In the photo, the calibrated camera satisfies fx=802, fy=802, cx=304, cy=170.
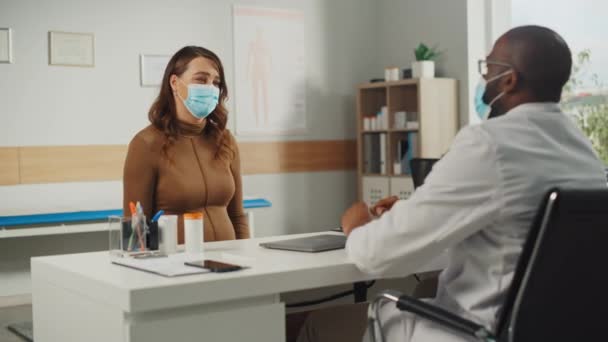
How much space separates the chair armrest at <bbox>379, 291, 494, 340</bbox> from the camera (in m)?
1.84

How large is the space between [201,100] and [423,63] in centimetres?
323

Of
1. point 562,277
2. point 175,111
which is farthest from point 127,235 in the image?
point 562,277

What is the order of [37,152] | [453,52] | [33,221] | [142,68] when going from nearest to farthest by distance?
[33,221]
[37,152]
[142,68]
[453,52]

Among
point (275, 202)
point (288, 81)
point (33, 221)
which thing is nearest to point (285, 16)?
point (288, 81)

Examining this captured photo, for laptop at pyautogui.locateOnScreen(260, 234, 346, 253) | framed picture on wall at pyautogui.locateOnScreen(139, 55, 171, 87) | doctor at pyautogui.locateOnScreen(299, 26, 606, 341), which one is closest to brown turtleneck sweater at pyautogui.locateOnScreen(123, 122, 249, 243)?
laptop at pyautogui.locateOnScreen(260, 234, 346, 253)

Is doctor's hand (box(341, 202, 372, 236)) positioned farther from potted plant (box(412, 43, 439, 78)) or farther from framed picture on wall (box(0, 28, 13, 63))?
potted plant (box(412, 43, 439, 78))

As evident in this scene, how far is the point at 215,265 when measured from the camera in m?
2.13

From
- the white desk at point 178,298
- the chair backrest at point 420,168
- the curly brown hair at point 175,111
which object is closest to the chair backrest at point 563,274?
the white desk at point 178,298

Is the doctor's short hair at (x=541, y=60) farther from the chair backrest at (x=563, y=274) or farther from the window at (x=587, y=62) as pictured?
the window at (x=587, y=62)

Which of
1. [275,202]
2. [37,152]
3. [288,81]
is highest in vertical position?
[288,81]

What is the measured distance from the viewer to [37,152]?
17.7 ft

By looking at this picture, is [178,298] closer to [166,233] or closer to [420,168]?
[166,233]

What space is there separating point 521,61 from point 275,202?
15.2 ft

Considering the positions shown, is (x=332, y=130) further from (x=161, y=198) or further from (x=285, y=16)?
(x=161, y=198)
